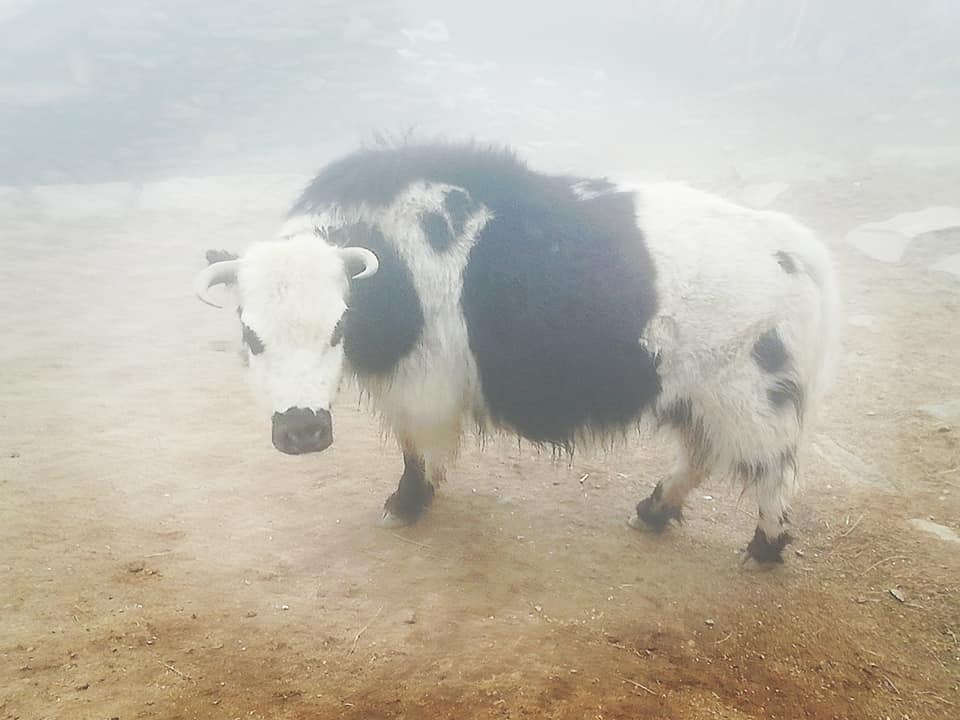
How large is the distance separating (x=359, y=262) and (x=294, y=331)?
1.50 feet

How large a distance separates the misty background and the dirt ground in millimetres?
7702

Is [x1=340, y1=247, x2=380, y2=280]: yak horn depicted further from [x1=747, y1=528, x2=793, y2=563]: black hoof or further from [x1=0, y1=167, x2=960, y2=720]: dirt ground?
[x1=747, y1=528, x2=793, y2=563]: black hoof

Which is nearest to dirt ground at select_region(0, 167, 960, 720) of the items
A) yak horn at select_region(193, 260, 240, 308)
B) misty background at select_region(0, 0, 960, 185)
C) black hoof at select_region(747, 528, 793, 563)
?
black hoof at select_region(747, 528, 793, 563)

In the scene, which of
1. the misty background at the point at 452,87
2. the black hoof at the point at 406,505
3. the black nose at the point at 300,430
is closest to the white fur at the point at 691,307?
the black nose at the point at 300,430

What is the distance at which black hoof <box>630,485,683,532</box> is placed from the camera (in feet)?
12.7

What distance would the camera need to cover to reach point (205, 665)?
2.58m

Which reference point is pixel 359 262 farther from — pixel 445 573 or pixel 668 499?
pixel 668 499

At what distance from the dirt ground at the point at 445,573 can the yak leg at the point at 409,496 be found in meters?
0.11

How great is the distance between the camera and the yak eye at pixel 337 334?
112 inches

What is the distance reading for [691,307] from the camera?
3.12 meters

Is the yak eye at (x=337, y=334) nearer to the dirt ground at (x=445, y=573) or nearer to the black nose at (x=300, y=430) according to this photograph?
the black nose at (x=300, y=430)

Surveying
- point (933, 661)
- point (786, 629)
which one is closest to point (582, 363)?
point (786, 629)

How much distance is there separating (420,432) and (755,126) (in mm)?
12369

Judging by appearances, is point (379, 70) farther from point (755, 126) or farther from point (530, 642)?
point (530, 642)
